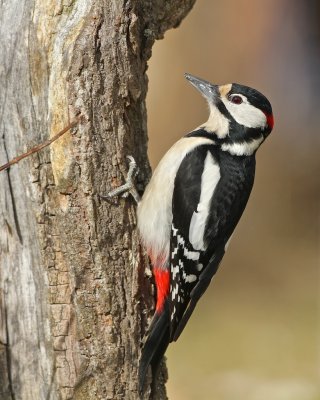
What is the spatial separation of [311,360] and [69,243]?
4.62m

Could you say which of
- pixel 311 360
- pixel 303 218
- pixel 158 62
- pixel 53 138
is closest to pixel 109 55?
pixel 53 138

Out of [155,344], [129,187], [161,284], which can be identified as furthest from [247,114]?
[155,344]

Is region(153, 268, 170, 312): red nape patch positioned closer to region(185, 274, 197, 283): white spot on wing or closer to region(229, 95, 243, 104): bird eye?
region(185, 274, 197, 283): white spot on wing

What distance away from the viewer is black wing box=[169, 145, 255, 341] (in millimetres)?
3709

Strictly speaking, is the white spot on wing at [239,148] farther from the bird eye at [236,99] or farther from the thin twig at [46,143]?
the thin twig at [46,143]

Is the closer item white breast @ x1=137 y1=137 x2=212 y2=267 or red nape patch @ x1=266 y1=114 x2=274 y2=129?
white breast @ x1=137 y1=137 x2=212 y2=267

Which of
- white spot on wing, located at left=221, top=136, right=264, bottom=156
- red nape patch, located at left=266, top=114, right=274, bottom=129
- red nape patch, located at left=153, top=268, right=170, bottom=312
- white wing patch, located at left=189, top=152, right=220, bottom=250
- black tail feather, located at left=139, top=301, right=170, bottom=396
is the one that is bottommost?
black tail feather, located at left=139, top=301, right=170, bottom=396

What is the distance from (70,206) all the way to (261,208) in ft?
17.4

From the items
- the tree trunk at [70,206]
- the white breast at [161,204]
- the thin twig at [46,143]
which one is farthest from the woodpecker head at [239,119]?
the thin twig at [46,143]

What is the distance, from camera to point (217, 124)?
4.02 m

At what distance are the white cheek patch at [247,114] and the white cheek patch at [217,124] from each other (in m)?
0.06

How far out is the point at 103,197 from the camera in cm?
347

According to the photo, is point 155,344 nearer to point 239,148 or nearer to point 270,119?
point 239,148

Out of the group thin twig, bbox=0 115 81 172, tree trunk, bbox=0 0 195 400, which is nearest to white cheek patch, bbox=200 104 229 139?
tree trunk, bbox=0 0 195 400
